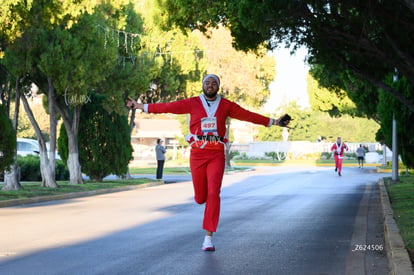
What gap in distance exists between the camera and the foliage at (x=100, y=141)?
29.9 m

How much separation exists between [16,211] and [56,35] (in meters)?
7.86

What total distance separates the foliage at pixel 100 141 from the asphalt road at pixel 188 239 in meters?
10.7

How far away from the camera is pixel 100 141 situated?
3006 centimetres

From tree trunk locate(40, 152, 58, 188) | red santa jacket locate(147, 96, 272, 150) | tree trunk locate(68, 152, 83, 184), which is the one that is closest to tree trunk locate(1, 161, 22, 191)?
tree trunk locate(40, 152, 58, 188)

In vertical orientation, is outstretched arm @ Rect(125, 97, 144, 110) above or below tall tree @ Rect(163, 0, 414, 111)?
below

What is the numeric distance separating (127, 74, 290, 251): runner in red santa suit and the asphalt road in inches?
20.8

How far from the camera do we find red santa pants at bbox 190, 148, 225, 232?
33.0 feet

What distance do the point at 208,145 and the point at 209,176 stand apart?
1.29ft

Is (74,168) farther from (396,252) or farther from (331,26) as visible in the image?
(396,252)

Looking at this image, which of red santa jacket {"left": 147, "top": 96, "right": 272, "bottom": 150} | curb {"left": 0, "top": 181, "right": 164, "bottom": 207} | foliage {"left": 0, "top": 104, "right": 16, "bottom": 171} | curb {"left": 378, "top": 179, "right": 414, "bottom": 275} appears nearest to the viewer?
curb {"left": 378, "top": 179, "right": 414, "bottom": 275}

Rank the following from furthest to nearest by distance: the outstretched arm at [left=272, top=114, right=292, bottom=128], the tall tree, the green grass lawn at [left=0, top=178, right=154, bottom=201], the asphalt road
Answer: the green grass lawn at [left=0, top=178, right=154, bottom=201], the tall tree, the outstretched arm at [left=272, top=114, right=292, bottom=128], the asphalt road

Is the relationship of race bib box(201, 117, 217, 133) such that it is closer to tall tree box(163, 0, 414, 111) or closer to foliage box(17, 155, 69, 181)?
tall tree box(163, 0, 414, 111)

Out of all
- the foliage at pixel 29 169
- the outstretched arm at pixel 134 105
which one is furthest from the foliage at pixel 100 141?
the outstretched arm at pixel 134 105

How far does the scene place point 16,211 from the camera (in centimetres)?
1714
